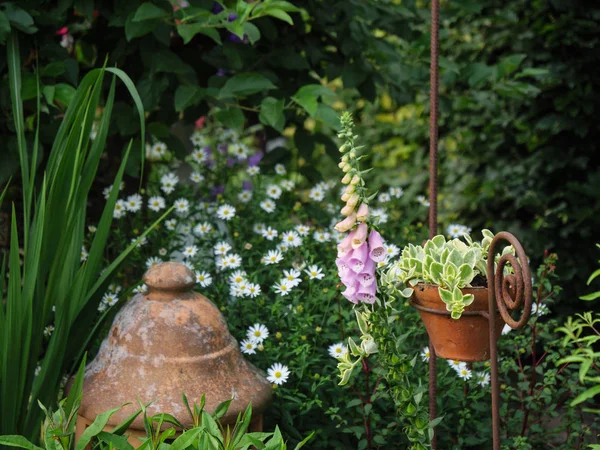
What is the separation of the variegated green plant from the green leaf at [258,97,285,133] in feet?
2.97

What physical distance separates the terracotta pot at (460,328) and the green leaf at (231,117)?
1094mm

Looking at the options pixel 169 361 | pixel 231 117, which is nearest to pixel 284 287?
pixel 169 361

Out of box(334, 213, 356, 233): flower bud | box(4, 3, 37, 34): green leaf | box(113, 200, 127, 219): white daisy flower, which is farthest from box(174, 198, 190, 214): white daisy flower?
box(334, 213, 356, 233): flower bud

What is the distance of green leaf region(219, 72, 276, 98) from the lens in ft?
8.46

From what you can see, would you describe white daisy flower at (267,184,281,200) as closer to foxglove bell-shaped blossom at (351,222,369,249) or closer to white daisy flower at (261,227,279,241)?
white daisy flower at (261,227,279,241)

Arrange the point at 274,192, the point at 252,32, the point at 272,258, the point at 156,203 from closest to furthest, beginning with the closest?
the point at 252,32 < the point at 272,258 < the point at 156,203 < the point at 274,192

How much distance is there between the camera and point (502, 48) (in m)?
3.96

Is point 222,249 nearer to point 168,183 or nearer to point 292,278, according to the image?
point 292,278

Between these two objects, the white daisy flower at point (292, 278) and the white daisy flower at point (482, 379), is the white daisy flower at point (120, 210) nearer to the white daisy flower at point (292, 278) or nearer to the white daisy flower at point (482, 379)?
the white daisy flower at point (292, 278)

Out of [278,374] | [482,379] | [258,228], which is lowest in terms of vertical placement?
[482,379]

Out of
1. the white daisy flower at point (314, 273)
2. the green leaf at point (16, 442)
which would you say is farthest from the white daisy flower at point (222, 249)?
the green leaf at point (16, 442)

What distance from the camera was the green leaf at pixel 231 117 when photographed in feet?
8.74

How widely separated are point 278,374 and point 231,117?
0.91 metres

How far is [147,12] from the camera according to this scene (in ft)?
7.94
